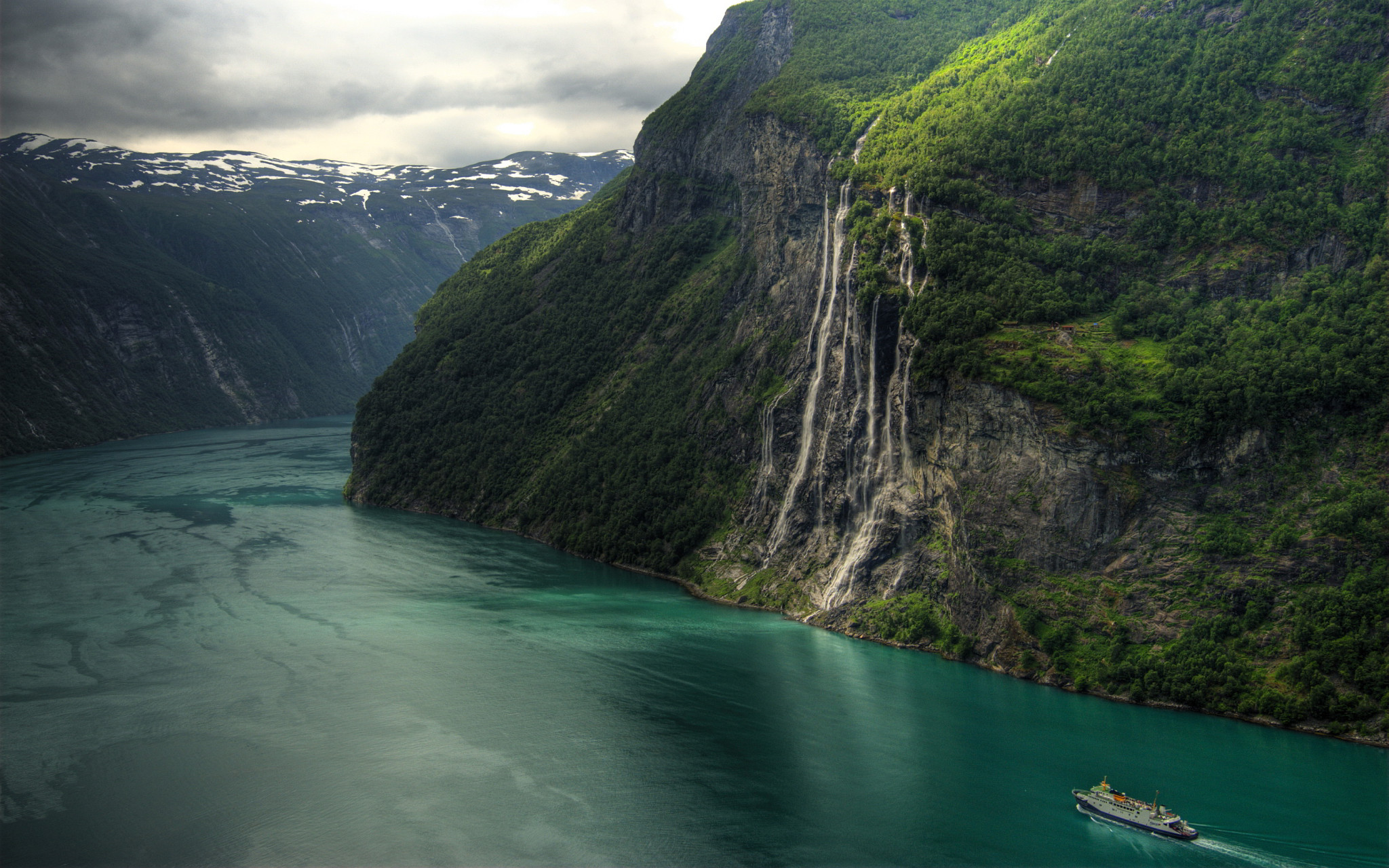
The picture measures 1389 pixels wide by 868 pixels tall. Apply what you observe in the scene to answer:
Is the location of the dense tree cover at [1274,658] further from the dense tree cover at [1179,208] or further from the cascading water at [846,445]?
the cascading water at [846,445]

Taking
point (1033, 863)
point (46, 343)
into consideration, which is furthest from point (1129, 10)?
point (46, 343)

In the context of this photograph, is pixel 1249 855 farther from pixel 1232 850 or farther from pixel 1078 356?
pixel 1078 356

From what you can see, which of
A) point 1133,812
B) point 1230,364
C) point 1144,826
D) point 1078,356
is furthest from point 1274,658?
point 1078,356

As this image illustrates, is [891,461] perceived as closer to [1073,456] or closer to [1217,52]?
[1073,456]

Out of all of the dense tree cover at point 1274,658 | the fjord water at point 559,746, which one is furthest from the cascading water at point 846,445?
the dense tree cover at point 1274,658

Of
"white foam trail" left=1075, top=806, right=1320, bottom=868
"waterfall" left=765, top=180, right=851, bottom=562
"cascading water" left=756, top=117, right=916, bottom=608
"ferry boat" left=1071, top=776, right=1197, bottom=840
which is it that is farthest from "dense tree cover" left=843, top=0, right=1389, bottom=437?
"white foam trail" left=1075, top=806, right=1320, bottom=868
